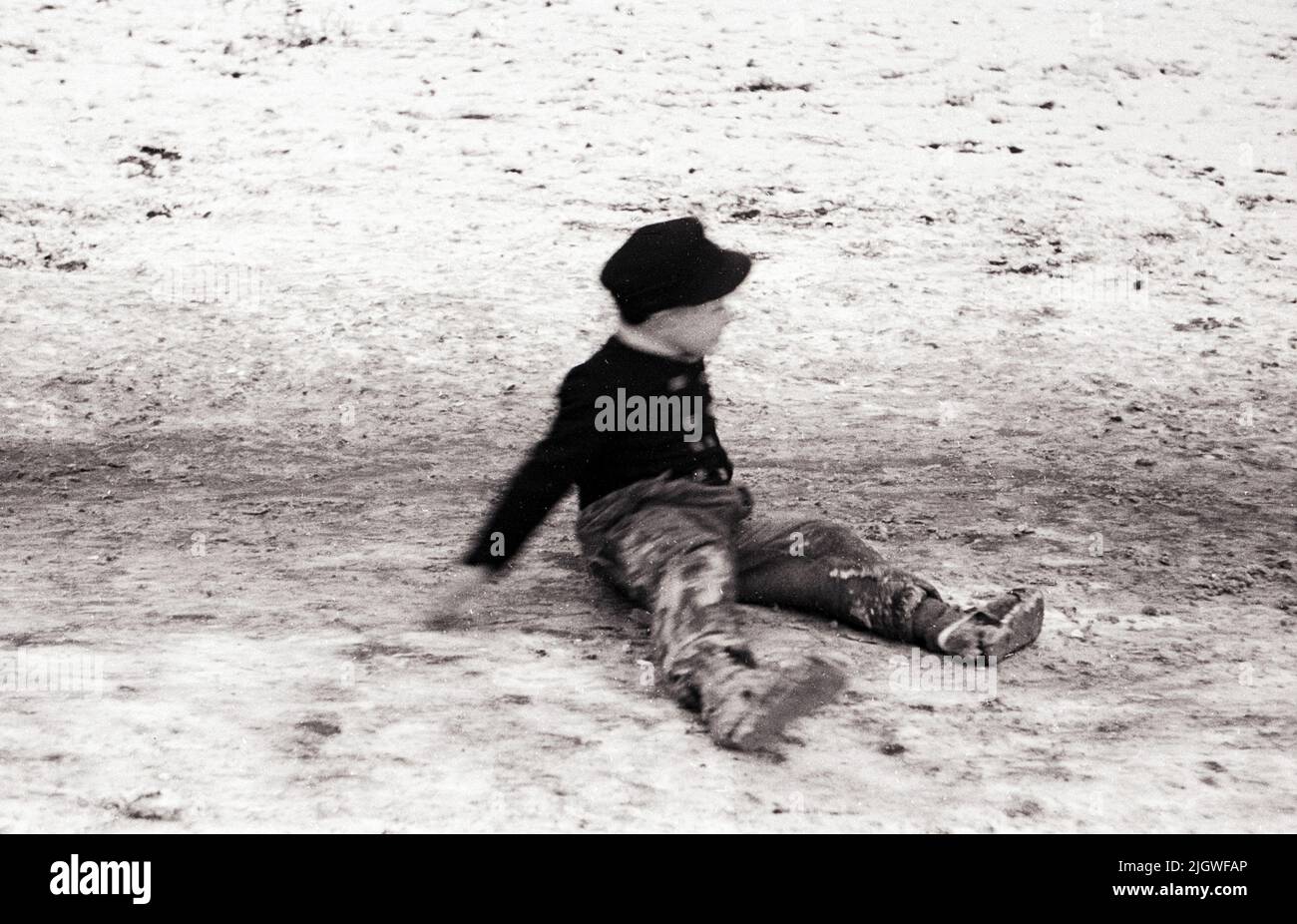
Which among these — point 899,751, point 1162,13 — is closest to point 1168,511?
point 899,751

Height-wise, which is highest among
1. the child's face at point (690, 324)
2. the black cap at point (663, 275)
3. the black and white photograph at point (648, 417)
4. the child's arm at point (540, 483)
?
the black cap at point (663, 275)

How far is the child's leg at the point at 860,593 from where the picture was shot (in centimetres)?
317

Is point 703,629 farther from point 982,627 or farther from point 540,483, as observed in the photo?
point 982,627

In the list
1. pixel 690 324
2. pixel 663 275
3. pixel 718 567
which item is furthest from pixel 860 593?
pixel 663 275

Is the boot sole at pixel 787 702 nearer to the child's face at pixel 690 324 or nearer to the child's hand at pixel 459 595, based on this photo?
the child's hand at pixel 459 595

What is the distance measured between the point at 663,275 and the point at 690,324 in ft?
0.53

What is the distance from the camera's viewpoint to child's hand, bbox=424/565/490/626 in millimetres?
3158

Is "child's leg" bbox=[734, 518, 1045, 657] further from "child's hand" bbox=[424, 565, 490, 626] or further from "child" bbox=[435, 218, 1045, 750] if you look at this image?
"child's hand" bbox=[424, 565, 490, 626]

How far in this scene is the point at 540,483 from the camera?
3.17 m

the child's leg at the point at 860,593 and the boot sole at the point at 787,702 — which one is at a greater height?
the boot sole at the point at 787,702

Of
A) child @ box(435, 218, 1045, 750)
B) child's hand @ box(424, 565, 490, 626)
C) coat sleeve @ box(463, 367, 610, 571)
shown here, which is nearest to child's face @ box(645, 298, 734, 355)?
child @ box(435, 218, 1045, 750)

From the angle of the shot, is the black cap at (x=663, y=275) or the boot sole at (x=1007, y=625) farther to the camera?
the black cap at (x=663, y=275)

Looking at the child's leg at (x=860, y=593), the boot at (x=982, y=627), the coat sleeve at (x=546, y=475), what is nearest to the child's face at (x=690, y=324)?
the coat sleeve at (x=546, y=475)

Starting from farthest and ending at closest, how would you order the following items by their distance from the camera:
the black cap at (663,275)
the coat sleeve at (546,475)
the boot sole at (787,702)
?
the black cap at (663,275)
the coat sleeve at (546,475)
the boot sole at (787,702)
